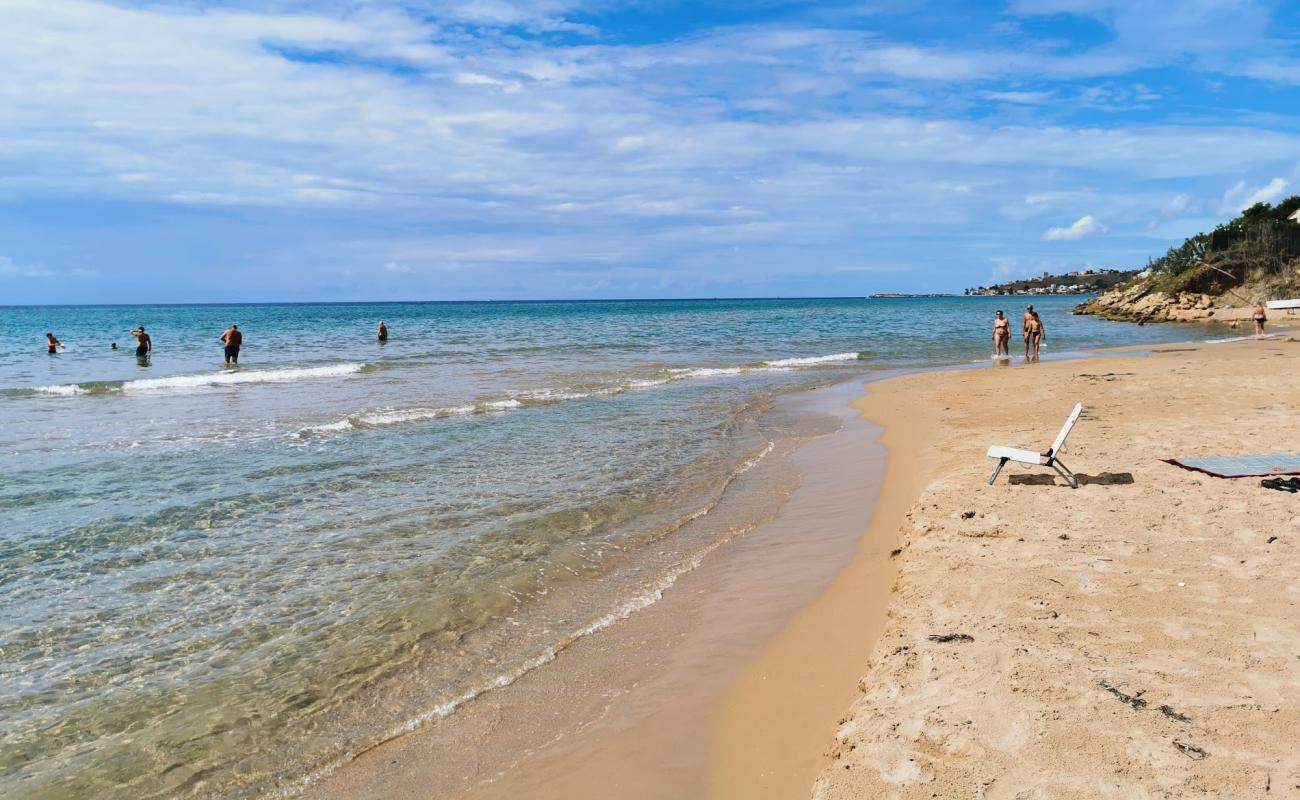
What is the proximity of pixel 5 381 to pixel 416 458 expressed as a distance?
20640mm

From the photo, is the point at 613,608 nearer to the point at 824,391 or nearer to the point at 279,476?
the point at 279,476

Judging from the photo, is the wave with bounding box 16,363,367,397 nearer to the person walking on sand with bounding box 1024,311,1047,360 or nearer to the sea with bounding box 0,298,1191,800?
the sea with bounding box 0,298,1191,800

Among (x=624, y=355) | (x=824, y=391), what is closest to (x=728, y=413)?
(x=824, y=391)

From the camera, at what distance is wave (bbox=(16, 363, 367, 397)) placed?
70.7ft

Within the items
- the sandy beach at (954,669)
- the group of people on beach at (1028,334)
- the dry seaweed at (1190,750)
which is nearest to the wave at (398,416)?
the sandy beach at (954,669)

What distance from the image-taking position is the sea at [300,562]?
4539mm

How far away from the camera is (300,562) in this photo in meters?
7.17

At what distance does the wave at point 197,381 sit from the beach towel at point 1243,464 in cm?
2262

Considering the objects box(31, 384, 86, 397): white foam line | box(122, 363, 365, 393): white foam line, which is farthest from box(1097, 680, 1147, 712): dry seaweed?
box(31, 384, 86, 397): white foam line

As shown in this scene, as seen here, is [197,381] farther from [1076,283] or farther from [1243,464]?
[1076,283]

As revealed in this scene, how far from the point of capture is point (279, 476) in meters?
10.6

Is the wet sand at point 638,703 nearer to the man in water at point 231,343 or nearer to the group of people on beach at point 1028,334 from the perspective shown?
the group of people on beach at point 1028,334

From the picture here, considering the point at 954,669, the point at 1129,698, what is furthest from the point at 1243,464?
the point at 954,669

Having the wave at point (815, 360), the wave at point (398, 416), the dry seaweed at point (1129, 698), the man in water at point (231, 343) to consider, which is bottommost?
the dry seaweed at point (1129, 698)
